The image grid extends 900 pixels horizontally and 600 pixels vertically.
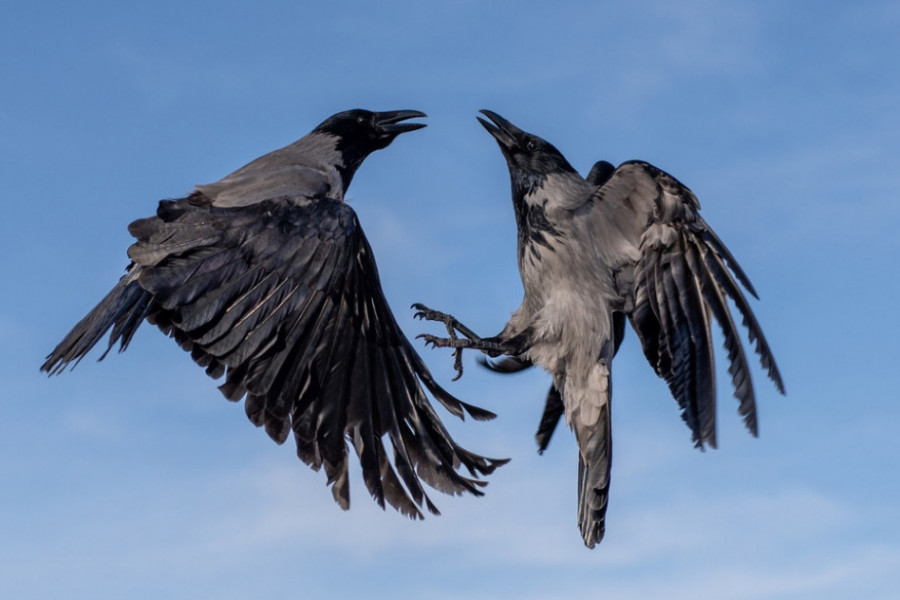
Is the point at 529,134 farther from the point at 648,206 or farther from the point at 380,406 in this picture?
the point at 380,406

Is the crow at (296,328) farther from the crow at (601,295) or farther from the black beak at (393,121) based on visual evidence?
the black beak at (393,121)

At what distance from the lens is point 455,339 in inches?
275

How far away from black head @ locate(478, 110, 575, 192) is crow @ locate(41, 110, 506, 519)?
1.19 m

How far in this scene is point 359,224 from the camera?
283 inches

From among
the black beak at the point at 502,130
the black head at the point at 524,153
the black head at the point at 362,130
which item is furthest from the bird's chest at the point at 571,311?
the black head at the point at 362,130

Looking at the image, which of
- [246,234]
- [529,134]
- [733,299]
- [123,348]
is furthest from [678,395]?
[123,348]

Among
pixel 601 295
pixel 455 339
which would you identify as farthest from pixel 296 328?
pixel 601 295

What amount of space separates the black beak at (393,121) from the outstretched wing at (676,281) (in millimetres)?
2138

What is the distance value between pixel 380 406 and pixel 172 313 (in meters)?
1.41

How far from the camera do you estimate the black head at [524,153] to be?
7387 millimetres

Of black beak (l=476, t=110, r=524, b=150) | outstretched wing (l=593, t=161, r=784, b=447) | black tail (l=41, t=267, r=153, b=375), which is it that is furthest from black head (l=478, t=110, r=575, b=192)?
black tail (l=41, t=267, r=153, b=375)

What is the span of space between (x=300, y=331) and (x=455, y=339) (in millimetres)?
975

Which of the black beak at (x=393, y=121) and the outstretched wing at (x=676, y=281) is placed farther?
the black beak at (x=393, y=121)

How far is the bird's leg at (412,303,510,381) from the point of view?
6.98 metres
